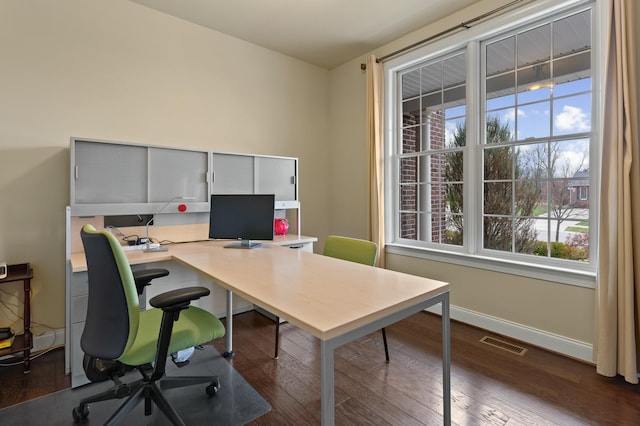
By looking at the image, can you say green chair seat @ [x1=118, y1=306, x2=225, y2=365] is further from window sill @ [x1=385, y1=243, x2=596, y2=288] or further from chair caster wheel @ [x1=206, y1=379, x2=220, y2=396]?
window sill @ [x1=385, y1=243, x2=596, y2=288]

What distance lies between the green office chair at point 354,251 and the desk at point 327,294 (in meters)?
0.30

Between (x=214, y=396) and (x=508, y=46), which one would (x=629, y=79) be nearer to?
(x=508, y=46)

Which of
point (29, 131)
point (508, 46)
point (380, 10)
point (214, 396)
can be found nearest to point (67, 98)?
point (29, 131)

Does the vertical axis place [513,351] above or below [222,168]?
below

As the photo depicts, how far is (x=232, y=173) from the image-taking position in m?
3.17

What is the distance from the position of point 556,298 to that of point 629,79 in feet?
5.12

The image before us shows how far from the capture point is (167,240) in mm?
2939

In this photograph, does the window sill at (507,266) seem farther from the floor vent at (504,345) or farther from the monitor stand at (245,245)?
the monitor stand at (245,245)

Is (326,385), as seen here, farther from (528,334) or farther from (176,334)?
(528,334)

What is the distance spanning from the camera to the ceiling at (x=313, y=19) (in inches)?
114

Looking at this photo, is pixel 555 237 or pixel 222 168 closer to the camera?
pixel 555 237

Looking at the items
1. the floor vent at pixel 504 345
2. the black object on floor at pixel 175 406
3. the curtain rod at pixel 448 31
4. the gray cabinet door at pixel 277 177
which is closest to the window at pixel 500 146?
the curtain rod at pixel 448 31

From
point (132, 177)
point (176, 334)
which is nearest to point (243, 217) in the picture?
point (132, 177)

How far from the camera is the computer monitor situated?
8.75 feet
